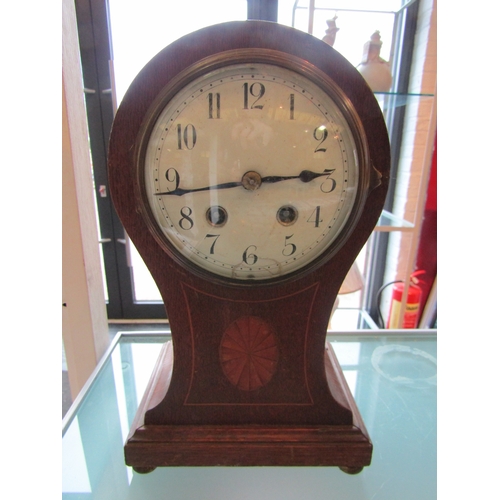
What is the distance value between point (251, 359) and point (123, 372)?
0.52m

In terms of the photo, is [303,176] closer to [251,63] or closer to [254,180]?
[254,180]

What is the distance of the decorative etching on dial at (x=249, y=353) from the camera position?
2.01 ft

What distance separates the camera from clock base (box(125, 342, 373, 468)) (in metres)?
0.62

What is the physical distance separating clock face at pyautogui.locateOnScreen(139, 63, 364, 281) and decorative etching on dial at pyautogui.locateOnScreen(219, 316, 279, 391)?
0.09 m

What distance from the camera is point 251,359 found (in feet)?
2.06

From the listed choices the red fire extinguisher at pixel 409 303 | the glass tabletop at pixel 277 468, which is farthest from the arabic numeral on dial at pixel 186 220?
the red fire extinguisher at pixel 409 303

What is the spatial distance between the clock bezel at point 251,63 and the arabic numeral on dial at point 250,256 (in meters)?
0.07

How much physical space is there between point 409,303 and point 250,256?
51.0 inches

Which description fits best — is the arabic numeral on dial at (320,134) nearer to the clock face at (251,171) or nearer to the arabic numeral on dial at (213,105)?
the clock face at (251,171)

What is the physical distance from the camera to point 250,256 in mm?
589

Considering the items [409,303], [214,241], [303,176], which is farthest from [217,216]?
[409,303]

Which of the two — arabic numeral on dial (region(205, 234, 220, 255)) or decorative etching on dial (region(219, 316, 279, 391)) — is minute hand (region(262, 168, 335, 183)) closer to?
arabic numeral on dial (region(205, 234, 220, 255))

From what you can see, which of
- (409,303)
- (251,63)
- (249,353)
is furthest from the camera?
(409,303)

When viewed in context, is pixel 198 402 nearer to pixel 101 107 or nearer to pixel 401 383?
pixel 401 383
